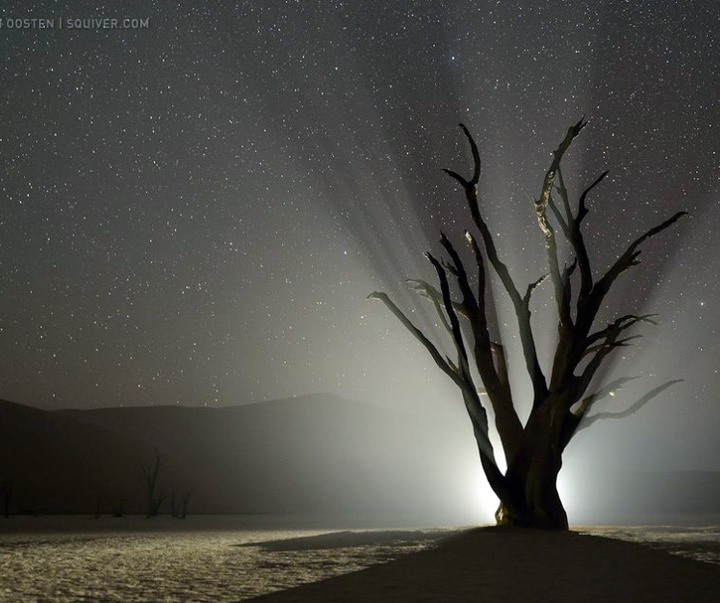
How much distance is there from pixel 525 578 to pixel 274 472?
45.4 m

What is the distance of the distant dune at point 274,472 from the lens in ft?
126

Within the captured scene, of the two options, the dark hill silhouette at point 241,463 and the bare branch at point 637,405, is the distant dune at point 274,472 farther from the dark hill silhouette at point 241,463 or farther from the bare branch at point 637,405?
the bare branch at point 637,405

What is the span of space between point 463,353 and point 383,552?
189 inches

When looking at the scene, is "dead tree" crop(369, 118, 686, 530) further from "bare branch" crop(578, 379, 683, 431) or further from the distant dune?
the distant dune

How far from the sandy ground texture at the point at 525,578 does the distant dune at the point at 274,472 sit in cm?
1604

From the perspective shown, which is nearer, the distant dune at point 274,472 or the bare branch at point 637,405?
the bare branch at point 637,405

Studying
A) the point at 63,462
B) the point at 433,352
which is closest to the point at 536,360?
the point at 433,352

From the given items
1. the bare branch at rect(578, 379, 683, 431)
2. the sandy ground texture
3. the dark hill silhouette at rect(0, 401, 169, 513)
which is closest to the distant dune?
the dark hill silhouette at rect(0, 401, 169, 513)

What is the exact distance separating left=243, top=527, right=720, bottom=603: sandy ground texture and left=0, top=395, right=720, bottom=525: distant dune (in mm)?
16037

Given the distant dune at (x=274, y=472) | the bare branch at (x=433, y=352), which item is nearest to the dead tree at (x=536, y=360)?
the bare branch at (x=433, y=352)

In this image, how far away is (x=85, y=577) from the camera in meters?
7.94

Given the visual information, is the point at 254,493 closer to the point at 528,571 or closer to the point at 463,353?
the point at 463,353

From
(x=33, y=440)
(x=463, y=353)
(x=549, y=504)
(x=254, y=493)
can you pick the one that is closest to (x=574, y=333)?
(x=463, y=353)

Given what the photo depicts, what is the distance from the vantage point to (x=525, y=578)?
749cm
